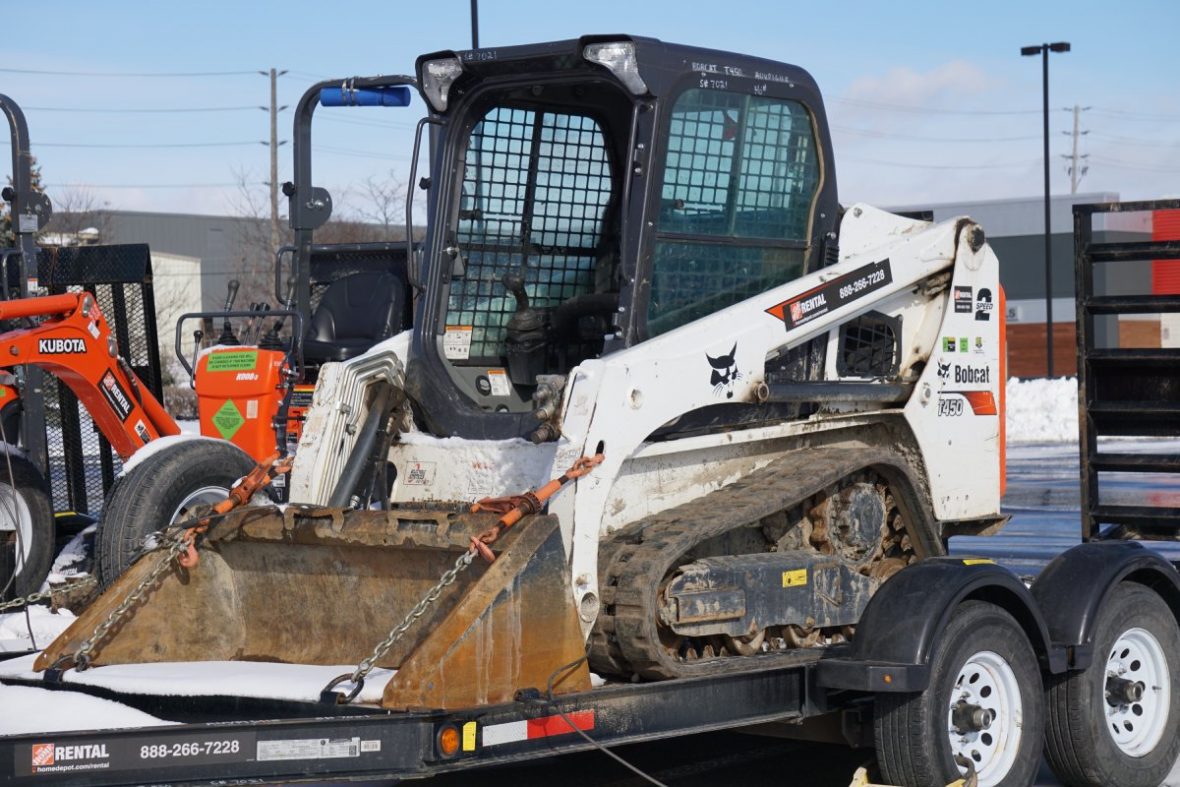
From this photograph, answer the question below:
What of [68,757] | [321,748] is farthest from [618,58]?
[68,757]

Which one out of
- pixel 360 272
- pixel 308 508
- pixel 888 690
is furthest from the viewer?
pixel 360 272

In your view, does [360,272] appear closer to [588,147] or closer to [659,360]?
[588,147]

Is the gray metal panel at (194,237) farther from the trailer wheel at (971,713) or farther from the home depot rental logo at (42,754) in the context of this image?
the home depot rental logo at (42,754)

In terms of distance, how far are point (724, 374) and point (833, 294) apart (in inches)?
34.1

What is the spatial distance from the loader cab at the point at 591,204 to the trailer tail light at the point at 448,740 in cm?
182

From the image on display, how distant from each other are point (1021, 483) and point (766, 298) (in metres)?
14.5

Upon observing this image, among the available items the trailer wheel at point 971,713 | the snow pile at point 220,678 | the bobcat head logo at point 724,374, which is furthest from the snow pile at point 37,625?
the trailer wheel at point 971,713

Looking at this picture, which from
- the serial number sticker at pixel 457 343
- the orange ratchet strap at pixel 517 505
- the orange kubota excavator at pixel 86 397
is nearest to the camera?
the orange ratchet strap at pixel 517 505

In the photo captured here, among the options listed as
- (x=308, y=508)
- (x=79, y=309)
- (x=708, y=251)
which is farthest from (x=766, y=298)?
(x=79, y=309)

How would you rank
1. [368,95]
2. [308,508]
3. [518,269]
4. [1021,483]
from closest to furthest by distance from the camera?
1. [308,508]
2. [518,269]
3. [368,95]
4. [1021,483]

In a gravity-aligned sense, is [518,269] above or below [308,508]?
above

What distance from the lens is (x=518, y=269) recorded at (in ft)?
24.5

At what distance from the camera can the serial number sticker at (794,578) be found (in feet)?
20.8

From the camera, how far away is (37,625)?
30.5 ft
